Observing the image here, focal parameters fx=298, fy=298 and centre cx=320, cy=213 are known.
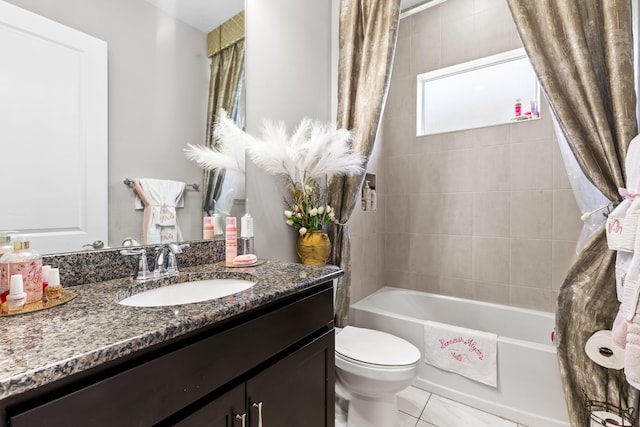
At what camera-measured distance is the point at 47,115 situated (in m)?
0.87

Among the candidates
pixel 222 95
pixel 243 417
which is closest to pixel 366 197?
pixel 222 95

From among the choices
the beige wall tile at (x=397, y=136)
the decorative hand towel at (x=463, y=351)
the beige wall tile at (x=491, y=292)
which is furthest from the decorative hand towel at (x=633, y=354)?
the beige wall tile at (x=397, y=136)

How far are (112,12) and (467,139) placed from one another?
2463 millimetres

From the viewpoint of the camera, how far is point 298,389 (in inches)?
38.1

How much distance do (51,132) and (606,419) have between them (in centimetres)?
235

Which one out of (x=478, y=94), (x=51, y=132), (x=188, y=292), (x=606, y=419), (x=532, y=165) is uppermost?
(x=478, y=94)

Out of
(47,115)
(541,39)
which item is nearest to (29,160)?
(47,115)

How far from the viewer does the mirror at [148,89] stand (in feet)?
3.26

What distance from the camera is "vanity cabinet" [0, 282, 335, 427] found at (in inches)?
19.4

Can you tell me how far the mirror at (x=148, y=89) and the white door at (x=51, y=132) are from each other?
20mm

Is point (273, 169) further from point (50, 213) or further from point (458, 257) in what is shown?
point (458, 257)

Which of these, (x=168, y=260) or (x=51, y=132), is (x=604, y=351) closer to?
(x=168, y=260)

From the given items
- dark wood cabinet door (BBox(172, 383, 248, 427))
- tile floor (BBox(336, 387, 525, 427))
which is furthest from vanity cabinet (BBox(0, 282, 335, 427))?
tile floor (BBox(336, 387, 525, 427))

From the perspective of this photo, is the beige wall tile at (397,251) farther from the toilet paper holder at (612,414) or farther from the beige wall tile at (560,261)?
the toilet paper holder at (612,414)
